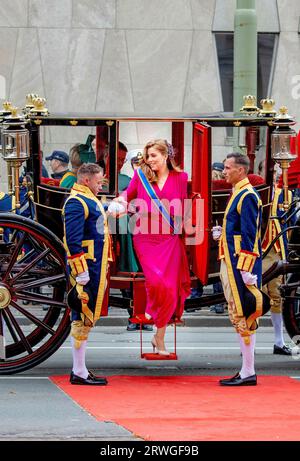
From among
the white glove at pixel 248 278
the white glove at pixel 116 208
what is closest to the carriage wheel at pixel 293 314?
the white glove at pixel 248 278

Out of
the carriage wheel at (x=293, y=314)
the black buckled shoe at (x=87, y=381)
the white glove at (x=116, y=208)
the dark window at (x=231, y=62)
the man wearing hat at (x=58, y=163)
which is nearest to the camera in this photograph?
the black buckled shoe at (x=87, y=381)

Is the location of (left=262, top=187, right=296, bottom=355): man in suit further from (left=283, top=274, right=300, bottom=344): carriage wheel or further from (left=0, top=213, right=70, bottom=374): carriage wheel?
(left=0, top=213, right=70, bottom=374): carriage wheel

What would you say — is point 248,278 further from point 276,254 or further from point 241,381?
point 276,254

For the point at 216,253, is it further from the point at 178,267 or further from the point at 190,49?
the point at 190,49

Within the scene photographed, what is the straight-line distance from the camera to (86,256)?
10203 mm

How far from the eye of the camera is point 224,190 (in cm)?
1138

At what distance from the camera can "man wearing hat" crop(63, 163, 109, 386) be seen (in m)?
10.1

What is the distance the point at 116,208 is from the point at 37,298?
3.32 ft

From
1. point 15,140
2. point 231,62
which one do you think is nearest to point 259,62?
point 231,62

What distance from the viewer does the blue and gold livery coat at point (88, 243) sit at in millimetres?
10078

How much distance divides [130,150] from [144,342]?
3010mm

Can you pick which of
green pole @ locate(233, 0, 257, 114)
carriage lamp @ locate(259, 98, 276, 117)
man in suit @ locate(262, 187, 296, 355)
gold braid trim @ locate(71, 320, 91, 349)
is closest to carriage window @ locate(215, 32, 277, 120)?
green pole @ locate(233, 0, 257, 114)

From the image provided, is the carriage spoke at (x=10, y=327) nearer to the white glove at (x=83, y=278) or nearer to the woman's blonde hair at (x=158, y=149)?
the white glove at (x=83, y=278)

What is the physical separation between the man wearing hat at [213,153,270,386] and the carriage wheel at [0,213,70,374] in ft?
4.49
